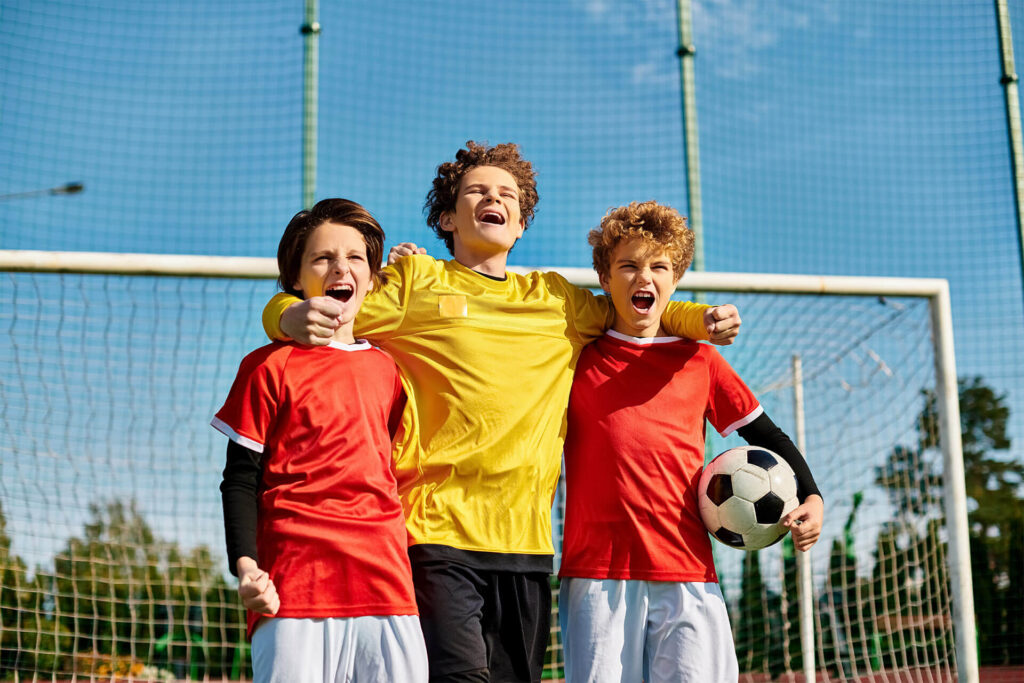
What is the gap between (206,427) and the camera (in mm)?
4992

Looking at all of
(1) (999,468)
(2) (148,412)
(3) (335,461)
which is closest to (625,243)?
(3) (335,461)

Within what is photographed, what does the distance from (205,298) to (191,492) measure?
112cm

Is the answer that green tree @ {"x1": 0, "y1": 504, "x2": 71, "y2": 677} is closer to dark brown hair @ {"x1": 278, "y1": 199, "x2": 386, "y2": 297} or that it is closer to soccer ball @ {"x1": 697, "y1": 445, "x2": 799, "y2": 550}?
dark brown hair @ {"x1": 278, "y1": 199, "x2": 386, "y2": 297}

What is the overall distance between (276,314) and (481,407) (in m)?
0.55

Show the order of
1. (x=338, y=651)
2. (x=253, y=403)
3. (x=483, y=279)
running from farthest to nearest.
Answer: (x=483, y=279) < (x=253, y=403) < (x=338, y=651)

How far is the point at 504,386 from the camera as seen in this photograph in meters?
2.36

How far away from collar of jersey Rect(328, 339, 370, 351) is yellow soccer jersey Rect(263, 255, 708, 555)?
2.4 inches

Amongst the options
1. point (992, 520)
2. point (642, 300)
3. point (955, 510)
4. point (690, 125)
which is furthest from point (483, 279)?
point (992, 520)

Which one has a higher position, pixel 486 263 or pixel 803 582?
pixel 486 263

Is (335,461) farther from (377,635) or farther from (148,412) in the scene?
(148,412)

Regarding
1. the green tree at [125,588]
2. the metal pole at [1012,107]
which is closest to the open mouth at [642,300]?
the green tree at [125,588]

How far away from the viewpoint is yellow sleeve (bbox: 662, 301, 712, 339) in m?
2.48

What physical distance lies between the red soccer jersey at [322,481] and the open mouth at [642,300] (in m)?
0.75

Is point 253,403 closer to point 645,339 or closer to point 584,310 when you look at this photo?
point 584,310
